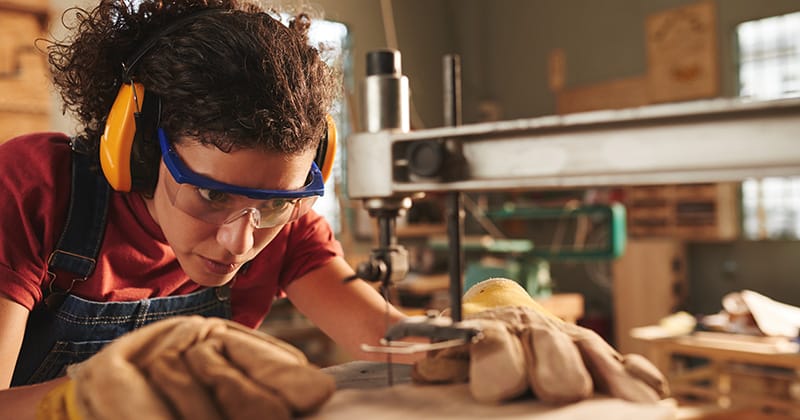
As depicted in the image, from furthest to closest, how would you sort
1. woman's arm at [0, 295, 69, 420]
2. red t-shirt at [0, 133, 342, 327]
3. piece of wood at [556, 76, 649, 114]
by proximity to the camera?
piece of wood at [556, 76, 649, 114]
red t-shirt at [0, 133, 342, 327]
woman's arm at [0, 295, 69, 420]

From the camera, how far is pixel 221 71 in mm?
1029

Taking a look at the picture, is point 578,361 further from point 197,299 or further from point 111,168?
point 197,299

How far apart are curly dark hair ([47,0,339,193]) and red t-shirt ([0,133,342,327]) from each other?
0.57 ft

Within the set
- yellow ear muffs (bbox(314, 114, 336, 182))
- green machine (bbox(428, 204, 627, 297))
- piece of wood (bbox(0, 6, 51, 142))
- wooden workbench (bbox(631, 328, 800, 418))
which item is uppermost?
piece of wood (bbox(0, 6, 51, 142))

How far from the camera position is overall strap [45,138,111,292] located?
46.4 inches

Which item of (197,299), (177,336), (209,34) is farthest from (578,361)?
(197,299)

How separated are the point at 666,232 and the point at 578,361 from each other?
5881 mm

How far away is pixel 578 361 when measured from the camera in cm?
76

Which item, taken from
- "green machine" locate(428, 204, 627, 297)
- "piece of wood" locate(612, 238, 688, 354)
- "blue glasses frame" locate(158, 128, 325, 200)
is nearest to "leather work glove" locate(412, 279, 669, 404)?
"blue glasses frame" locate(158, 128, 325, 200)

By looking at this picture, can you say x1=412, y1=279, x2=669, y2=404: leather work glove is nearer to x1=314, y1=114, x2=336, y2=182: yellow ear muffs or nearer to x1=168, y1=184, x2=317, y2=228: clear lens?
x1=168, y1=184, x2=317, y2=228: clear lens

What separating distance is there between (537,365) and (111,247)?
828mm

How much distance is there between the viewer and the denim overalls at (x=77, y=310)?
1196mm

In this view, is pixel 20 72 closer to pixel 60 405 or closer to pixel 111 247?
pixel 111 247

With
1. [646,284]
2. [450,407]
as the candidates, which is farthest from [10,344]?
[646,284]
